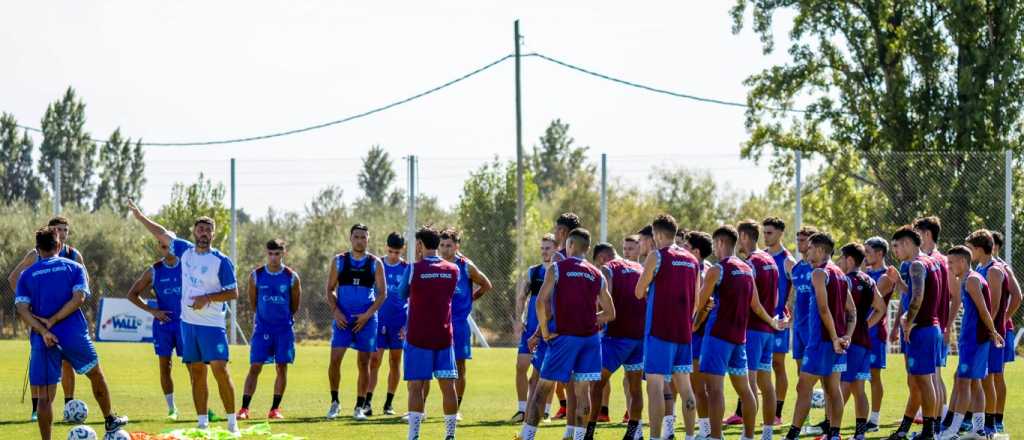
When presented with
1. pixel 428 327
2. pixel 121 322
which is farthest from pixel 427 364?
pixel 121 322

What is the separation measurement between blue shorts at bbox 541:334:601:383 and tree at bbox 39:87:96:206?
7050cm

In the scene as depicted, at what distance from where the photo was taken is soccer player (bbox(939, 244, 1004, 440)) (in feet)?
45.2

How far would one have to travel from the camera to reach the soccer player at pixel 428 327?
1309 cm

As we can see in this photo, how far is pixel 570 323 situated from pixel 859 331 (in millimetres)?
3000

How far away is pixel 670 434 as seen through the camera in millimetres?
13461

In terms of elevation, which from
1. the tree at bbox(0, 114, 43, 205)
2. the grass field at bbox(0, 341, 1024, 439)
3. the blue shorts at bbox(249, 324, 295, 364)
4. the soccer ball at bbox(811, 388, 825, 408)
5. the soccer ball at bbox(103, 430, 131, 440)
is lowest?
the grass field at bbox(0, 341, 1024, 439)

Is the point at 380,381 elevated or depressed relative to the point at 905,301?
depressed

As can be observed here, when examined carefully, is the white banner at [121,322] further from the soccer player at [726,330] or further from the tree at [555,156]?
the tree at [555,156]

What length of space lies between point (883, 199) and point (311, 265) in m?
28.1

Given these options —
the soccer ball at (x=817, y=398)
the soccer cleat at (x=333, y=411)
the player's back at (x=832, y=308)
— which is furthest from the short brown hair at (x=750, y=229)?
the soccer cleat at (x=333, y=411)

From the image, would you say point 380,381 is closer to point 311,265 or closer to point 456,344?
point 456,344

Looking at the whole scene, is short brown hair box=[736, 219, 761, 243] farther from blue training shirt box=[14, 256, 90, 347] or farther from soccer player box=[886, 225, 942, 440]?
blue training shirt box=[14, 256, 90, 347]

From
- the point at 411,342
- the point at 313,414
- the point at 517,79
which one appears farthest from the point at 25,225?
the point at 411,342

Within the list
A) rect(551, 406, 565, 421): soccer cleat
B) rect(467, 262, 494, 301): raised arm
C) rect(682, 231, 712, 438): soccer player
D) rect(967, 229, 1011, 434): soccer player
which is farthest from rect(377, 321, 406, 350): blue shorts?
rect(967, 229, 1011, 434): soccer player
